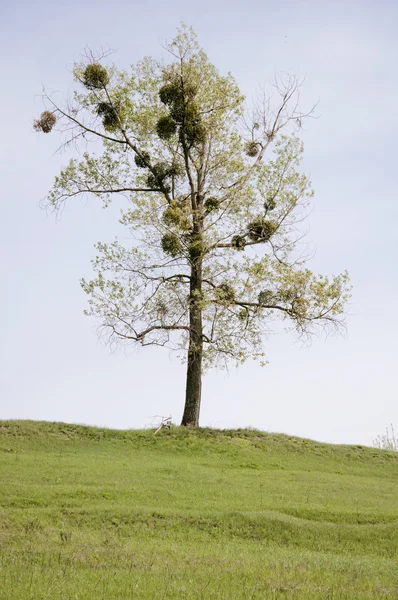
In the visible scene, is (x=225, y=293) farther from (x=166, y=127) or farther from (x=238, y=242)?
(x=166, y=127)

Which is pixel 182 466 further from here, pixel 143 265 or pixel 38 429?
pixel 143 265

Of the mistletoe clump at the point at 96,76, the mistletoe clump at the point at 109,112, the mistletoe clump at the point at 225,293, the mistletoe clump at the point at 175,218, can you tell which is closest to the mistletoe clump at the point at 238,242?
the mistletoe clump at the point at 225,293

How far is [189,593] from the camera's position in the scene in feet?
29.8

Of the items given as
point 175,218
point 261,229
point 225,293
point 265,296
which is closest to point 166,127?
point 175,218

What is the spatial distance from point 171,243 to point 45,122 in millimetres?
7991

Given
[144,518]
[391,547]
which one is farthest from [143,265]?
[391,547]

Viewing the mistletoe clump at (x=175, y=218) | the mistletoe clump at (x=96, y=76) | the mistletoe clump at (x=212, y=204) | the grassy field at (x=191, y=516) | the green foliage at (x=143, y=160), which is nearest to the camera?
the grassy field at (x=191, y=516)

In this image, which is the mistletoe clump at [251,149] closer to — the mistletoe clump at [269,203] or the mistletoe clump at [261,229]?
the mistletoe clump at [269,203]

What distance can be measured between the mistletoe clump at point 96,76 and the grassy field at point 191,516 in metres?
14.2

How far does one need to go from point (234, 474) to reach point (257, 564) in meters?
10.7

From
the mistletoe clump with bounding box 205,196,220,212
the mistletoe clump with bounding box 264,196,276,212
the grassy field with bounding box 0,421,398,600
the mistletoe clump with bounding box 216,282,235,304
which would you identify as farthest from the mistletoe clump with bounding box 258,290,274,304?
the grassy field with bounding box 0,421,398,600

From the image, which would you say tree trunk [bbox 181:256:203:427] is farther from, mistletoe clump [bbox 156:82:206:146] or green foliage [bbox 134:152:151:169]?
mistletoe clump [bbox 156:82:206:146]

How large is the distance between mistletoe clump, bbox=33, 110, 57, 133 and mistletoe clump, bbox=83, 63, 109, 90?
83.0 inches

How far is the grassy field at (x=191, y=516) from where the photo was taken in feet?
32.4
